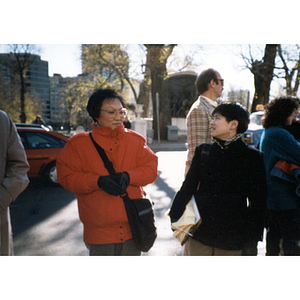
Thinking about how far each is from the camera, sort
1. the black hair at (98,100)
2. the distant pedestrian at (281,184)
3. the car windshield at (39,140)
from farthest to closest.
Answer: the car windshield at (39,140) → the distant pedestrian at (281,184) → the black hair at (98,100)

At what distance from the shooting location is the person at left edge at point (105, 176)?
197 centimetres

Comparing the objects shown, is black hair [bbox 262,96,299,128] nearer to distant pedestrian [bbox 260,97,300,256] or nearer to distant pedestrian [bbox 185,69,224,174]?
distant pedestrian [bbox 260,97,300,256]

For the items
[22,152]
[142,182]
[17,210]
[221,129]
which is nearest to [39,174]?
[17,210]

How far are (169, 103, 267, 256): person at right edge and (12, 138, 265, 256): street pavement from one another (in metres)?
1.84

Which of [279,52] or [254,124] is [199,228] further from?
[254,124]

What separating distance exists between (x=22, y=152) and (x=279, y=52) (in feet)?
25.0

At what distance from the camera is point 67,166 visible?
6.67 feet

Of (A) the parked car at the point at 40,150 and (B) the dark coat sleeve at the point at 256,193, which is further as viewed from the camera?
(A) the parked car at the point at 40,150

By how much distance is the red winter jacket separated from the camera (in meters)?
1.98

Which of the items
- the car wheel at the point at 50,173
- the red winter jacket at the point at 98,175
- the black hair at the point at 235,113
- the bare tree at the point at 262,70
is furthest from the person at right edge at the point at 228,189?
the car wheel at the point at 50,173

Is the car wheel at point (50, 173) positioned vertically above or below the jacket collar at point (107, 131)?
below

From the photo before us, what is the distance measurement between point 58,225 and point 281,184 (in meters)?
3.48

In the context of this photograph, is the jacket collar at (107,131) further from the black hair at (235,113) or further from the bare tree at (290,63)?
the bare tree at (290,63)

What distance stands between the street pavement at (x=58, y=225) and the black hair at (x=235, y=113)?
7.43ft
